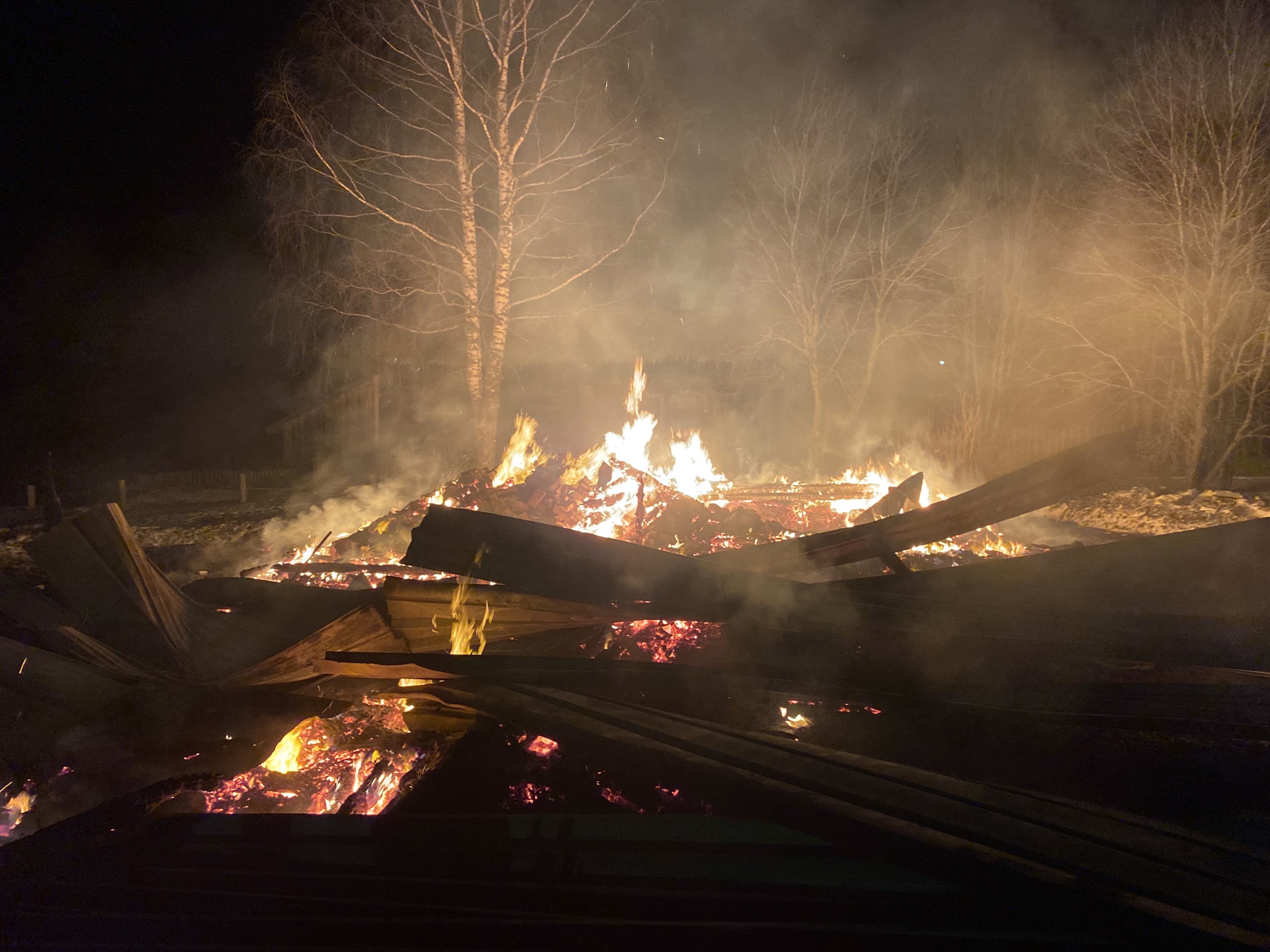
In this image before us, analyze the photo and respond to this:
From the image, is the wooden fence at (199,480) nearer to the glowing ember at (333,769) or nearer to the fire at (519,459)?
the fire at (519,459)

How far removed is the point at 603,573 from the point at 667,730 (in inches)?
47.1

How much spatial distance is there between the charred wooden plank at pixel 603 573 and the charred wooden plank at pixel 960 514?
0.70 meters

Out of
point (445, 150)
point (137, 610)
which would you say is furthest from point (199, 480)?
point (137, 610)

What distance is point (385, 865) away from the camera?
2547 millimetres

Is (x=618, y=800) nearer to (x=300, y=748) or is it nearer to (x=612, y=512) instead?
(x=300, y=748)

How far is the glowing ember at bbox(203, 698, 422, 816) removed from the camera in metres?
3.22

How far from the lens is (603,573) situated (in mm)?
4023

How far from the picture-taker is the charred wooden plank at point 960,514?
4.71 meters

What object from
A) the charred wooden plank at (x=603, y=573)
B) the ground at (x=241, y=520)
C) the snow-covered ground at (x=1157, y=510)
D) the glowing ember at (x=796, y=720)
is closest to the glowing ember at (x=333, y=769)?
the charred wooden plank at (x=603, y=573)

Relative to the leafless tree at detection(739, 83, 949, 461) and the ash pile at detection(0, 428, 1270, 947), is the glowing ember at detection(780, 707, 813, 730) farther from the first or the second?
the leafless tree at detection(739, 83, 949, 461)

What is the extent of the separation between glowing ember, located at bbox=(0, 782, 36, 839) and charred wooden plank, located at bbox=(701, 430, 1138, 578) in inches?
150

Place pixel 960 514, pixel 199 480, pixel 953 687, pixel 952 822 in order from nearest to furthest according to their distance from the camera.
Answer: pixel 952 822
pixel 953 687
pixel 960 514
pixel 199 480

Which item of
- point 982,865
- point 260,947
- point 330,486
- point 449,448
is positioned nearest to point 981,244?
point 449,448

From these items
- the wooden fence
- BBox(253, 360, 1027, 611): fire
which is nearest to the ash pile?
BBox(253, 360, 1027, 611): fire
